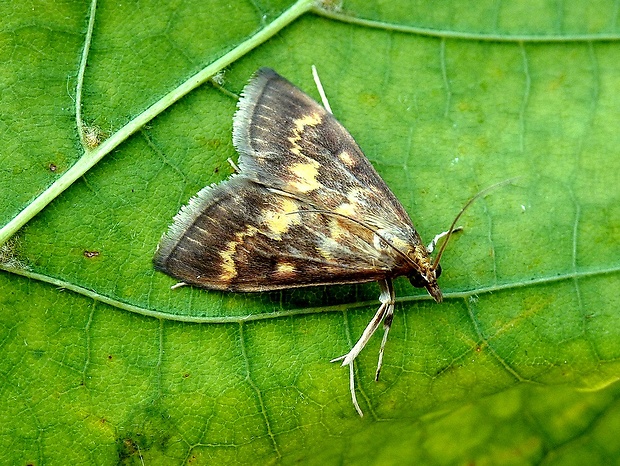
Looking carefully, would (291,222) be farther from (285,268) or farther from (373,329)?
(373,329)

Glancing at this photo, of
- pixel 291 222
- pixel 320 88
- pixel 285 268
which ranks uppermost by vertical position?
pixel 320 88

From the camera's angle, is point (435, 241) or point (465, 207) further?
point (435, 241)

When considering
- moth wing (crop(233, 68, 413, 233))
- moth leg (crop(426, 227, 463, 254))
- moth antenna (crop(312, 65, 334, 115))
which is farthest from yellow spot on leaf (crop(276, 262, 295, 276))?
moth antenna (crop(312, 65, 334, 115))

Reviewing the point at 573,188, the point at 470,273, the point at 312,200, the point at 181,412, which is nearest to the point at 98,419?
the point at 181,412

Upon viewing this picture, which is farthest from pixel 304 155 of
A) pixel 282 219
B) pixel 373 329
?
pixel 373 329

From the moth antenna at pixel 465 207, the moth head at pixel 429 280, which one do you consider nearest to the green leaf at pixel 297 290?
the moth antenna at pixel 465 207

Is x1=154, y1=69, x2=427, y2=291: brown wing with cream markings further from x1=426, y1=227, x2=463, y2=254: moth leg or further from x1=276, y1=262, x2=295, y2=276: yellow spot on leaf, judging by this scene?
x1=426, y1=227, x2=463, y2=254: moth leg

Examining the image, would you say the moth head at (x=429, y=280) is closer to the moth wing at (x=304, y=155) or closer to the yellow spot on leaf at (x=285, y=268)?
Answer: the moth wing at (x=304, y=155)
